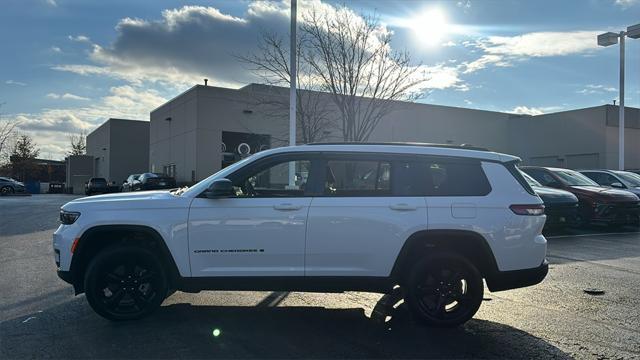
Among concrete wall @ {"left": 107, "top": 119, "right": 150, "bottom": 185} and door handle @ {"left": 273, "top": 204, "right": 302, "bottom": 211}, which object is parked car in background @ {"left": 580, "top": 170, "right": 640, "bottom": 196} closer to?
door handle @ {"left": 273, "top": 204, "right": 302, "bottom": 211}

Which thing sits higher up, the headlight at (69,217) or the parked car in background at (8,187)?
the headlight at (69,217)

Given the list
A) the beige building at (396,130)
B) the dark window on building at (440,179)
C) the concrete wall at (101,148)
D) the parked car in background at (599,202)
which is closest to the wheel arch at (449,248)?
the dark window on building at (440,179)

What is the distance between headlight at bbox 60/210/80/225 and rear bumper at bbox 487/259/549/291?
4.39 meters

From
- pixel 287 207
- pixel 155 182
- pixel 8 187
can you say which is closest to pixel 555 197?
pixel 287 207

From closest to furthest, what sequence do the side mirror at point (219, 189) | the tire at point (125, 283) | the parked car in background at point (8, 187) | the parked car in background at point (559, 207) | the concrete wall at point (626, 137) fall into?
Result: the side mirror at point (219, 189)
the tire at point (125, 283)
the parked car in background at point (559, 207)
the concrete wall at point (626, 137)
the parked car in background at point (8, 187)

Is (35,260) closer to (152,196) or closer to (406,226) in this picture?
(152,196)

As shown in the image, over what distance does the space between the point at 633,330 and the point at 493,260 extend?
5.23ft

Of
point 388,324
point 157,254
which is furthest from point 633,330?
point 157,254

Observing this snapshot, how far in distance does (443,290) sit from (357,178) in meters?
1.48

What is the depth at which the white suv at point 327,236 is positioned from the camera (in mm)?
5246

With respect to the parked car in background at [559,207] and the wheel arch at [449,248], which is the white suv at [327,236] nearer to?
the wheel arch at [449,248]

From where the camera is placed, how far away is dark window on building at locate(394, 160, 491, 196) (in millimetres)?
5387

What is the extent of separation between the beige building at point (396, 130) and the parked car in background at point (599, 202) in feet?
49.8

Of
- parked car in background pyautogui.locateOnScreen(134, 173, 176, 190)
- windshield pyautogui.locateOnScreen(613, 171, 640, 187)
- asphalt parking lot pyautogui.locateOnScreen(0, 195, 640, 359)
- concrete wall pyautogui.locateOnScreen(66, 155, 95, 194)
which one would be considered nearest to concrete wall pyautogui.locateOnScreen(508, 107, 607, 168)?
windshield pyautogui.locateOnScreen(613, 171, 640, 187)
